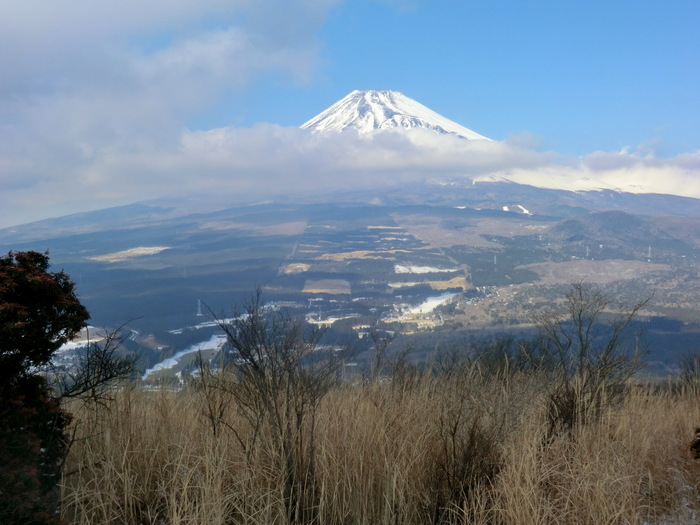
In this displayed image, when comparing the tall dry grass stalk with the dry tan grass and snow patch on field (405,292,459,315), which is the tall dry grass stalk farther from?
the dry tan grass

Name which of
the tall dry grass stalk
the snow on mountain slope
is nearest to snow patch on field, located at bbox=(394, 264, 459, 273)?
the tall dry grass stalk

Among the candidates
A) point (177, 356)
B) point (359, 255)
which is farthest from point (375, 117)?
point (177, 356)

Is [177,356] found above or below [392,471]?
below

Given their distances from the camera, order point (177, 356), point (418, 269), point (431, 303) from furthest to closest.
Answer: point (418, 269)
point (431, 303)
point (177, 356)

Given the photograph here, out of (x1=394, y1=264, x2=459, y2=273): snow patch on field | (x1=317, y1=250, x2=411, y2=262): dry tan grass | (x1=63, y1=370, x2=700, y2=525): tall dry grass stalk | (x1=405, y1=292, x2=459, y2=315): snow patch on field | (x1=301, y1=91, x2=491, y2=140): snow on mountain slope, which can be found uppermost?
(x1=301, y1=91, x2=491, y2=140): snow on mountain slope

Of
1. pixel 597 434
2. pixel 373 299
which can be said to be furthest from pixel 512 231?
pixel 597 434

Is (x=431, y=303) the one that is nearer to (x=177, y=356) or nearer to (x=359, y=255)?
(x=359, y=255)

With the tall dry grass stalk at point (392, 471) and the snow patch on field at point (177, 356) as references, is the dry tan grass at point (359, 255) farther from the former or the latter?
the tall dry grass stalk at point (392, 471)

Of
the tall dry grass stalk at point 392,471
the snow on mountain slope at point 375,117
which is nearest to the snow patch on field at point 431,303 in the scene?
the tall dry grass stalk at point 392,471

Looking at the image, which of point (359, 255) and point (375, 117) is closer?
point (359, 255)
